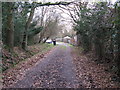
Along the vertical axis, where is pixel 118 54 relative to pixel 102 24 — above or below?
below

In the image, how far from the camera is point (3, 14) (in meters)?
6.48

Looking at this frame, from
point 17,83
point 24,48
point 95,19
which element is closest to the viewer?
point 17,83

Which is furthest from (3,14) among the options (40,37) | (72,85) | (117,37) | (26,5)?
(40,37)

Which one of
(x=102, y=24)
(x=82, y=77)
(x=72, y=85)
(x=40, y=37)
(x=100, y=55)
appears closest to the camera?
(x=72, y=85)

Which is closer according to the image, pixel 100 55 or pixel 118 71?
pixel 118 71

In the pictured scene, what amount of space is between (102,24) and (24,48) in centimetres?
919

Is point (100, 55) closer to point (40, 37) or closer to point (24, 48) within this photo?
point (24, 48)

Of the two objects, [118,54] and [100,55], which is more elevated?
[118,54]

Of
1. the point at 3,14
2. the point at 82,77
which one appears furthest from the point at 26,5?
the point at 82,77

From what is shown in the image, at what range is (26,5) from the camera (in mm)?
7145

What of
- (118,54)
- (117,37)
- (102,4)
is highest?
(102,4)

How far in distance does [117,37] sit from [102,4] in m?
3.15

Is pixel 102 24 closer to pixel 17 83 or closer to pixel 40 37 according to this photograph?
pixel 17 83

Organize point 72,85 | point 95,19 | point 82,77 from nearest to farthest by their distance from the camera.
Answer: point 72,85, point 82,77, point 95,19
